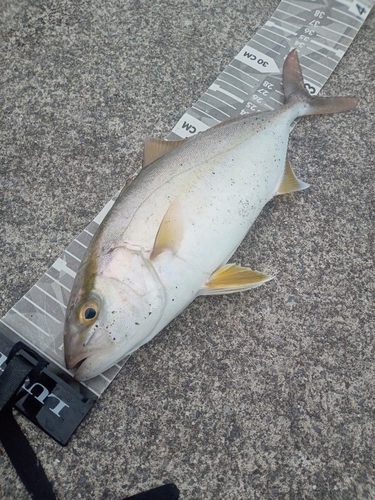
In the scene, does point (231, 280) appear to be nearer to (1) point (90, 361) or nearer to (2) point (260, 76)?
(1) point (90, 361)

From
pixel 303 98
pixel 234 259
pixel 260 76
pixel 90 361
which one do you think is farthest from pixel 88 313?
pixel 260 76

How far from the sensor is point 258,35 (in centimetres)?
298

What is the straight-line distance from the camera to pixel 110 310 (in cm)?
172

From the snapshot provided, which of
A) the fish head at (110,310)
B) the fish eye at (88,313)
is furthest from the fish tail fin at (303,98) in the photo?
the fish eye at (88,313)

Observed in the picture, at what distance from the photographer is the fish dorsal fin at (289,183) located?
234cm

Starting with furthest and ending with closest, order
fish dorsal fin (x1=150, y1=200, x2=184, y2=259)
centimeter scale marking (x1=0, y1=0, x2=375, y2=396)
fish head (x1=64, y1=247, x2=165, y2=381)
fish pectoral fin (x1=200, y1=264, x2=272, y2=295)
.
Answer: centimeter scale marking (x1=0, y1=0, x2=375, y2=396)
fish pectoral fin (x1=200, y1=264, x2=272, y2=295)
fish dorsal fin (x1=150, y1=200, x2=184, y2=259)
fish head (x1=64, y1=247, x2=165, y2=381)

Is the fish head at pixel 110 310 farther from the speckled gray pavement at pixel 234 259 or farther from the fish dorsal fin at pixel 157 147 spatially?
the fish dorsal fin at pixel 157 147

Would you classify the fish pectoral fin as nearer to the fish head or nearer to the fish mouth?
the fish head

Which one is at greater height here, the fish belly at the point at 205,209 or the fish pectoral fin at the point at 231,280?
the fish belly at the point at 205,209

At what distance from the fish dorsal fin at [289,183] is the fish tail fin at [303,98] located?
45cm

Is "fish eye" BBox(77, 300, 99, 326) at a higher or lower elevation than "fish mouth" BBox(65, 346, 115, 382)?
higher

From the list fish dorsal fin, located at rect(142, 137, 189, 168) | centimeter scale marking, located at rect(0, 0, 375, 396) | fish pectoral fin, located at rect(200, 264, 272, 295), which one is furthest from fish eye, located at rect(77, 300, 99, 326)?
fish dorsal fin, located at rect(142, 137, 189, 168)

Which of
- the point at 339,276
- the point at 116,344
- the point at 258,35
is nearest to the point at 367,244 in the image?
the point at 339,276

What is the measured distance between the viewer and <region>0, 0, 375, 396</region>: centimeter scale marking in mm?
2141
